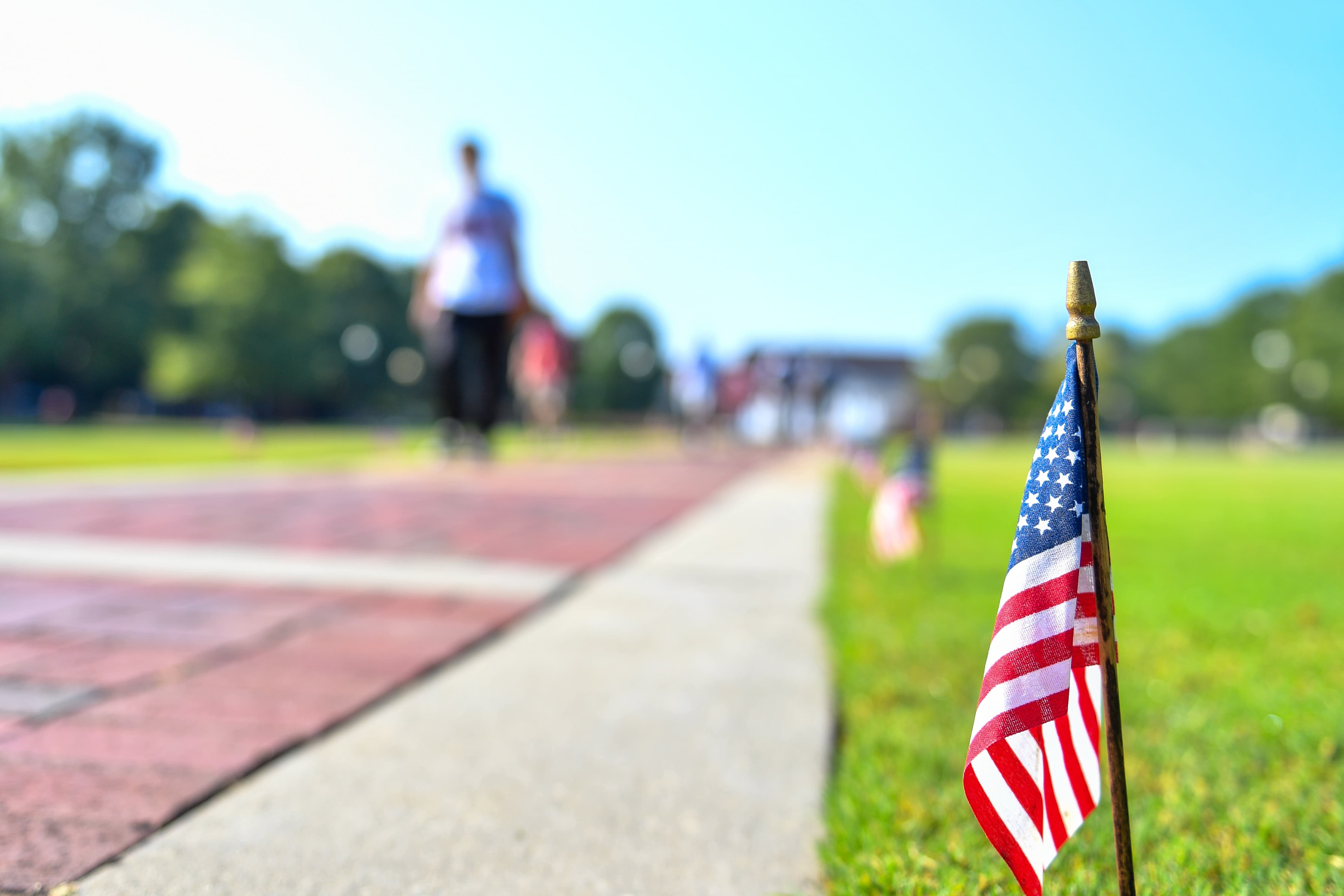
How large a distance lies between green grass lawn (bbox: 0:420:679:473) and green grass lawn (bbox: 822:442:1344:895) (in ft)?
24.8

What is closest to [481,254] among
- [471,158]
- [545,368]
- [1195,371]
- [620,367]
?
[471,158]

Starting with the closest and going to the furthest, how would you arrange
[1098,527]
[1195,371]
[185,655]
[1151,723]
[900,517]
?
1. [1098,527]
2. [1151,723]
3. [185,655]
4. [900,517]
5. [1195,371]

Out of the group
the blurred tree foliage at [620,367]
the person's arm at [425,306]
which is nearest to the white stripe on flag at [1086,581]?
the person's arm at [425,306]

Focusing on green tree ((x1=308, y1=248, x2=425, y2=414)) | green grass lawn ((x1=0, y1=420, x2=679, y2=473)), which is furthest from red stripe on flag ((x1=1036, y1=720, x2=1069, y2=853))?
green tree ((x1=308, y1=248, x2=425, y2=414))

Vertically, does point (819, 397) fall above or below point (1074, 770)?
above

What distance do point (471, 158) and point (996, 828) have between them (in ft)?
24.4

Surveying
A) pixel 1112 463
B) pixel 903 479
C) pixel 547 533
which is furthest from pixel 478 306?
pixel 1112 463

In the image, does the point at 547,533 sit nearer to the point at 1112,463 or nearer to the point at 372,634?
the point at 372,634

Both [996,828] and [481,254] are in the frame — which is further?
[481,254]

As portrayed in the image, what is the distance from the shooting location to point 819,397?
1941 cm

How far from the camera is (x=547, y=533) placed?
5609 mm

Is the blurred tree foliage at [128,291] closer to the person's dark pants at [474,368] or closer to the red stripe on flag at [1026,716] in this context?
the person's dark pants at [474,368]

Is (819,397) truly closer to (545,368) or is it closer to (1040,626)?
(545,368)

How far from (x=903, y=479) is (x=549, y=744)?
2.81 metres
